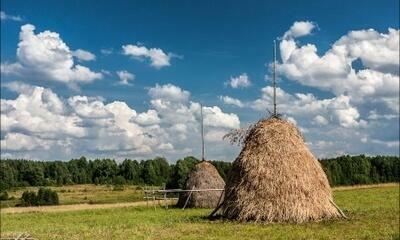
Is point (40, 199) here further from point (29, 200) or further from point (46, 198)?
point (29, 200)

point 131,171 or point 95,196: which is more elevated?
→ point 131,171

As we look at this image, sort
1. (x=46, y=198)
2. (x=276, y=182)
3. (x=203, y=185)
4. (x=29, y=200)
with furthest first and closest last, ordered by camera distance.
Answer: (x=46, y=198), (x=29, y=200), (x=203, y=185), (x=276, y=182)

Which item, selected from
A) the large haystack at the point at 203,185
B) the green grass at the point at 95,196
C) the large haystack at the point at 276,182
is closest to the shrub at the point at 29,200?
the green grass at the point at 95,196

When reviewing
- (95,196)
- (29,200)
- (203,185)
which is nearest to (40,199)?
(29,200)

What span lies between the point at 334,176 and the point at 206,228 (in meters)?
85.6

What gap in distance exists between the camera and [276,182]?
926 inches

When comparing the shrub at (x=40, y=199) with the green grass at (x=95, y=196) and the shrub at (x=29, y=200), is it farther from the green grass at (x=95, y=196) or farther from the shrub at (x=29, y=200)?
the green grass at (x=95, y=196)

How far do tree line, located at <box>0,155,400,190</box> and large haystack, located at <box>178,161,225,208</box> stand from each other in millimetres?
50709

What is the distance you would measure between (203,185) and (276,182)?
56.6ft

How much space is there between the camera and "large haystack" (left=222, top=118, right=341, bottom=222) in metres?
23.1

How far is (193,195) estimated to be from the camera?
4028 centimetres

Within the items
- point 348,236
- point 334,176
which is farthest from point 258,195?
point 334,176

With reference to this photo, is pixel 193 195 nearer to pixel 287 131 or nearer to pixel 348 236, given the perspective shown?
pixel 287 131

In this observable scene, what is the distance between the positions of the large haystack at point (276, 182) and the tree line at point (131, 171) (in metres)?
67.6
